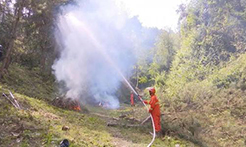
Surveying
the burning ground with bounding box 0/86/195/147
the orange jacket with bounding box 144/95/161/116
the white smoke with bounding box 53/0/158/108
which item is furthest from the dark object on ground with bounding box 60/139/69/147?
the white smoke with bounding box 53/0/158/108

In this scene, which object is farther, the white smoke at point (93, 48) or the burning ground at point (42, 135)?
the white smoke at point (93, 48)

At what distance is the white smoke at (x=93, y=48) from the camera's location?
1702cm

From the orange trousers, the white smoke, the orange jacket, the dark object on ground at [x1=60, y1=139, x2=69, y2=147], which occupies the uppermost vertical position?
the white smoke

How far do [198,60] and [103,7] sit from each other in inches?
456

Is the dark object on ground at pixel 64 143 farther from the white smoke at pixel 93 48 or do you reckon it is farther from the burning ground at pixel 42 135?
the white smoke at pixel 93 48

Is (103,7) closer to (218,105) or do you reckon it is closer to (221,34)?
(221,34)

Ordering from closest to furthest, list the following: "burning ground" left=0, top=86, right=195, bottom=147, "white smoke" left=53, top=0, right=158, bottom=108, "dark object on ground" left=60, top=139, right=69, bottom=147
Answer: "dark object on ground" left=60, top=139, right=69, bottom=147, "burning ground" left=0, top=86, right=195, bottom=147, "white smoke" left=53, top=0, right=158, bottom=108

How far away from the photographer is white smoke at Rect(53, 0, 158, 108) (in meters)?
17.0

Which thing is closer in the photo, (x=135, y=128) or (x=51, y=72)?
(x=135, y=128)

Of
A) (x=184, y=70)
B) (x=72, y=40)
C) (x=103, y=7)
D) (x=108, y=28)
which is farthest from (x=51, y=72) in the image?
(x=184, y=70)

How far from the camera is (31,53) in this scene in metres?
20.3

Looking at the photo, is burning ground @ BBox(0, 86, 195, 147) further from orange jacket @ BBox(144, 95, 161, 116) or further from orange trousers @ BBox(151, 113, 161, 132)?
orange jacket @ BBox(144, 95, 161, 116)

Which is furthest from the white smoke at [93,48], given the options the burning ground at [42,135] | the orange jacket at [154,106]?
the orange jacket at [154,106]

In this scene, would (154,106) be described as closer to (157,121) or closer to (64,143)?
(157,121)
